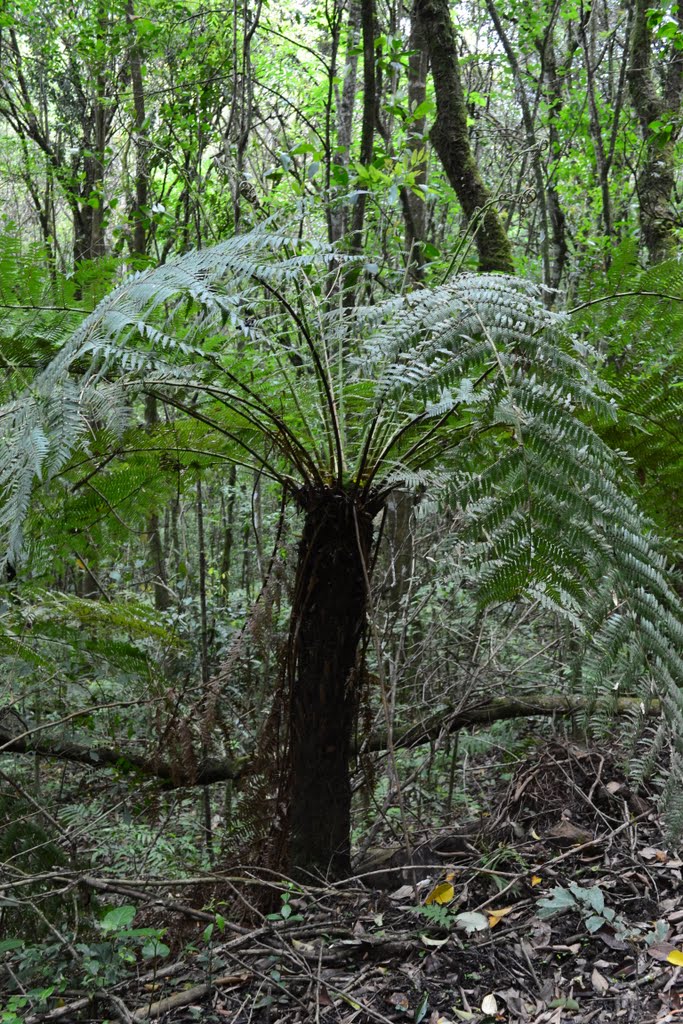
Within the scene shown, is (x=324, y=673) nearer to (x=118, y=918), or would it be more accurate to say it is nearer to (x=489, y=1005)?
(x=118, y=918)

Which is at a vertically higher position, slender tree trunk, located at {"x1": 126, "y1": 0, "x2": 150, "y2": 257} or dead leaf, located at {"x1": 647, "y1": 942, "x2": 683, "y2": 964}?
slender tree trunk, located at {"x1": 126, "y1": 0, "x2": 150, "y2": 257}

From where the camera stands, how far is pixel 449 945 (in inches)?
86.3

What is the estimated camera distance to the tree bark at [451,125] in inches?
146

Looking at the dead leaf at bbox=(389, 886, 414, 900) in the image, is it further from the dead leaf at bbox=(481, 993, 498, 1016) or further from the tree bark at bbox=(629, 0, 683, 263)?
the tree bark at bbox=(629, 0, 683, 263)

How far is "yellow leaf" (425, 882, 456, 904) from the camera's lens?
244cm

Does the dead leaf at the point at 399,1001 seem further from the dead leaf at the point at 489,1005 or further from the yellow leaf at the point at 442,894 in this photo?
the yellow leaf at the point at 442,894

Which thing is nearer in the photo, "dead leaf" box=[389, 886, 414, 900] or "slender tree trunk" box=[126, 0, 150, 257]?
"dead leaf" box=[389, 886, 414, 900]

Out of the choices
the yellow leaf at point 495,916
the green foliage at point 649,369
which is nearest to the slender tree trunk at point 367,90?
the green foliage at point 649,369

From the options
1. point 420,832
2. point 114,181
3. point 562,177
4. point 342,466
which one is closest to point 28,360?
point 342,466

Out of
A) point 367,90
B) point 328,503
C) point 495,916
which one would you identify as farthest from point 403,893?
point 367,90

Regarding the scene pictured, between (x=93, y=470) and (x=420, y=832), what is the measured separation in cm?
178

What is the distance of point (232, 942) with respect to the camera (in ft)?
7.35

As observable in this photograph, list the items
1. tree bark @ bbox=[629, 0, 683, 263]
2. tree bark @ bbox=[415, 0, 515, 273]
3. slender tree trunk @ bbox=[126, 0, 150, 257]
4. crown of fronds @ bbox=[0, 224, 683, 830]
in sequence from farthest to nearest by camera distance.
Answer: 1. slender tree trunk @ bbox=[126, 0, 150, 257]
2. tree bark @ bbox=[629, 0, 683, 263]
3. tree bark @ bbox=[415, 0, 515, 273]
4. crown of fronds @ bbox=[0, 224, 683, 830]

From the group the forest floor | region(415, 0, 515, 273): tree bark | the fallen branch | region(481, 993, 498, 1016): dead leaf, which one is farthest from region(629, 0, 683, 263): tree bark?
region(481, 993, 498, 1016): dead leaf
